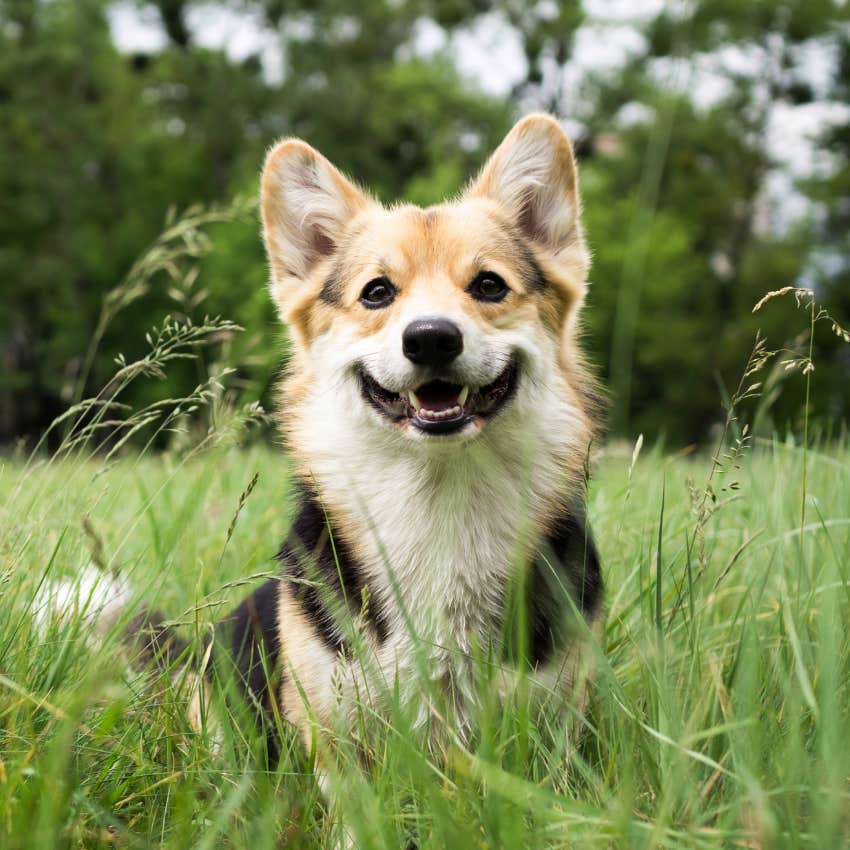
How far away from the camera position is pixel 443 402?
278 cm

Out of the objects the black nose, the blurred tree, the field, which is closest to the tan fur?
the black nose

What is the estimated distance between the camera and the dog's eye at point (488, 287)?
10.1ft

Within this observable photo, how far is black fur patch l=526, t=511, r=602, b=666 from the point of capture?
240 cm

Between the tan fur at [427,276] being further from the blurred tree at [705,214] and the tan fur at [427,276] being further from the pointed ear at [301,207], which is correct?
the blurred tree at [705,214]

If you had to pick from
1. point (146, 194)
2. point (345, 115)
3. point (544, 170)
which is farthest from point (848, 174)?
point (544, 170)

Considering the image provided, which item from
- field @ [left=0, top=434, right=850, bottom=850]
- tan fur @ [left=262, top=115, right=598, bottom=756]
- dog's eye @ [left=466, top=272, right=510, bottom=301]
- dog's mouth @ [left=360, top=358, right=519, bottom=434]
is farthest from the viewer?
dog's eye @ [left=466, top=272, right=510, bottom=301]

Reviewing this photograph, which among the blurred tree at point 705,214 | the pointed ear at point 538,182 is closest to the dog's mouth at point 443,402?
the pointed ear at point 538,182

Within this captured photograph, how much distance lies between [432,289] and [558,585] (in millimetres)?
1113

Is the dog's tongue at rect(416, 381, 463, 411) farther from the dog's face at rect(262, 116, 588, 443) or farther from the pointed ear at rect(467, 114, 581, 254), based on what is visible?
the pointed ear at rect(467, 114, 581, 254)

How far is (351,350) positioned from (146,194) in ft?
93.3

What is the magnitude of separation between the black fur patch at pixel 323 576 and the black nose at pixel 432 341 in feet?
1.88

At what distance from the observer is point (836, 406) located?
15.4ft

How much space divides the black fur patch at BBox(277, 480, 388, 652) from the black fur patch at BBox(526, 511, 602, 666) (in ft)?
1.47

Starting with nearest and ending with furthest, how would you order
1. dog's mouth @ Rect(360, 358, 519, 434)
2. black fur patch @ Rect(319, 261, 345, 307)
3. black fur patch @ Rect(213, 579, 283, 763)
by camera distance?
black fur patch @ Rect(213, 579, 283, 763) < dog's mouth @ Rect(360, 358, 519, 434) < black fur patch @ Rect(319, 261, 345, 307)
